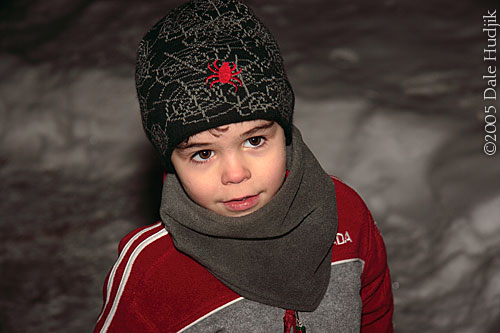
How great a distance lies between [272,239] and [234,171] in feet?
0.50

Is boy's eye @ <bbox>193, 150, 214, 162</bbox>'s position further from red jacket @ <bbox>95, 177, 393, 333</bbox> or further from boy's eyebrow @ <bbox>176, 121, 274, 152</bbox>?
red jacket @ <bbox>95, 177, 393, 333</bbox>

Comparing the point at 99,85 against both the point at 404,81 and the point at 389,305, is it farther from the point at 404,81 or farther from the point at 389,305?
the point at 389,305

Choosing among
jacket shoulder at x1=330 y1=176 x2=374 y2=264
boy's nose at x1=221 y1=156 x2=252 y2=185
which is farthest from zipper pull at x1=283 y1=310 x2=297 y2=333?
boy's nose at x1=221 y1=156 x2=252 y2=185

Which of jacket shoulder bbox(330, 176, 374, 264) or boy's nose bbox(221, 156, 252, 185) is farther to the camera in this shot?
jacket shoulder bbox(330, 176, 374, 264)

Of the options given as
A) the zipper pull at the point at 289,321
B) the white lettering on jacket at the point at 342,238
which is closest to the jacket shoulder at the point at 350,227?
Answer: the white lettering on jacket at the point at 342,238

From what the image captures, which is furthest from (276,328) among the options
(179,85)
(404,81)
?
(404,81)

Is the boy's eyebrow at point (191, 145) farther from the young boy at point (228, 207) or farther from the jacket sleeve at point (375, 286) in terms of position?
the jacket sleeve at point (375, 286)

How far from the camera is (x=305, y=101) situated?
2.20 metres

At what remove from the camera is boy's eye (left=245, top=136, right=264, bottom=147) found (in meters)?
0.88

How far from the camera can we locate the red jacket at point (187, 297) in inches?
35.7

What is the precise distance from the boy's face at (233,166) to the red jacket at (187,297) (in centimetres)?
12
